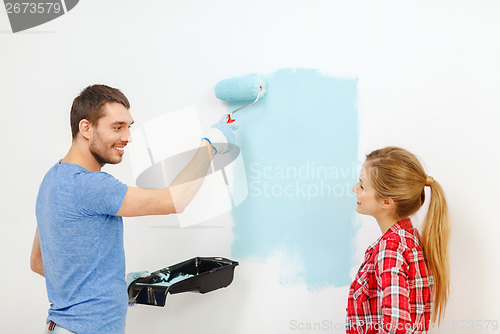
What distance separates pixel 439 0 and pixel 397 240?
0.83 m

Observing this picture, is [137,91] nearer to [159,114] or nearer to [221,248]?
[159,114]

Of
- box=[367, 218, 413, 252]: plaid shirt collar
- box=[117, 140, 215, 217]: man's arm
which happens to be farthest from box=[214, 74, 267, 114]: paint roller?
box=[367, 218, 413, 252]: plaid shirt collar

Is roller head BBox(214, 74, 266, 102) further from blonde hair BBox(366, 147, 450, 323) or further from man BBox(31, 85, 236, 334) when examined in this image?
blonde hair BBox(366, 147, 450, 323)

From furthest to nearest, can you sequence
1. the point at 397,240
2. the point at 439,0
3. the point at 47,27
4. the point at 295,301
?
the point at 47,27
the point at 295,301
the point at 439,0
the point at 397,240

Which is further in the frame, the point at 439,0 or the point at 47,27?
the point at 47,27

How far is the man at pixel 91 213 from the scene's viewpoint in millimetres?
1169

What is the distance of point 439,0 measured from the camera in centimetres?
147

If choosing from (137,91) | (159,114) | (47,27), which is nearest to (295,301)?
(159,114)

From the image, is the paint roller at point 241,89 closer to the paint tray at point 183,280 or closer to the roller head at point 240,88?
the roller head at point 240,88

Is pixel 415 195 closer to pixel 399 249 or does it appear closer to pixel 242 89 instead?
pixel 399 249

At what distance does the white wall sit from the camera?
147 centimetres

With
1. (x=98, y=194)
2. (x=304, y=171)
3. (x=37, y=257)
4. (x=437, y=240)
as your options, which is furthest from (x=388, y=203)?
(x=37, y=257)

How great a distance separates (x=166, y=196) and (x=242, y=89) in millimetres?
503

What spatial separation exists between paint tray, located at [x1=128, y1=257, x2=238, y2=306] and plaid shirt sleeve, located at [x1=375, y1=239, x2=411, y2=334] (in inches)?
20.9
